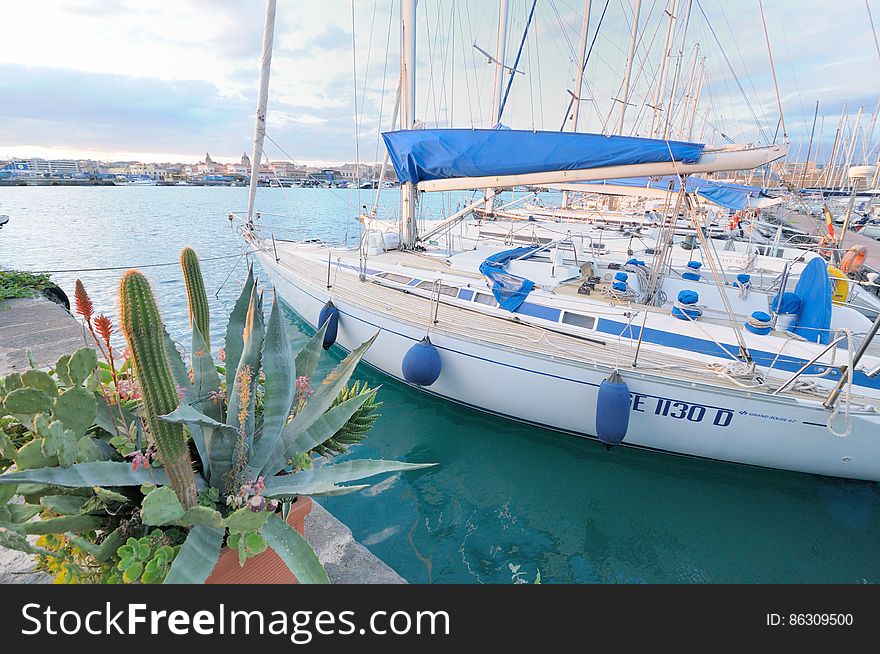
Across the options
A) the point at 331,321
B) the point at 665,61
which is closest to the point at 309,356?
the point at 331,321

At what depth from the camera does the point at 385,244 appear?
977cm

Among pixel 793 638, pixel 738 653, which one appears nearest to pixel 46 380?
pixel 738 653

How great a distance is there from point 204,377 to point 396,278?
5.77 m

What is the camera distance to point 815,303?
5.82 m

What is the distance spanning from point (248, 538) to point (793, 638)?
2.15m

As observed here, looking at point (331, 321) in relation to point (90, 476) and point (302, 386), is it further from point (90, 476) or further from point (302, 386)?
point (90, 476)

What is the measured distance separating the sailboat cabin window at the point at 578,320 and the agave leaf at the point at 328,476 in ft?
14.7

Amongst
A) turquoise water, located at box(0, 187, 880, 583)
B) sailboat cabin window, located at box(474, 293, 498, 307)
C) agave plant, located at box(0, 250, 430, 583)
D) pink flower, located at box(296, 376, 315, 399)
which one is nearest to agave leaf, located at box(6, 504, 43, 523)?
agave plant, located at box(0, 250, 430, 583)

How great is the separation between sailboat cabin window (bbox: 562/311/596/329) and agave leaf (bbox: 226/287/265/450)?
4543 mm

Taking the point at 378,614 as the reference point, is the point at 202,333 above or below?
above

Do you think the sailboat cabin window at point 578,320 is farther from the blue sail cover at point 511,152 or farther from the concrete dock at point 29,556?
the concrete dock at point 29,556

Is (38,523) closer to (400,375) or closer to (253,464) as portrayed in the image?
(253,464)

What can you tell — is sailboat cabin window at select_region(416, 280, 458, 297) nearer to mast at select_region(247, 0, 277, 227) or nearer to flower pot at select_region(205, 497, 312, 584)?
mast at select_region(247, 0, 277, 227)

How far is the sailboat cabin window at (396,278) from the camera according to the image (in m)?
7.79
